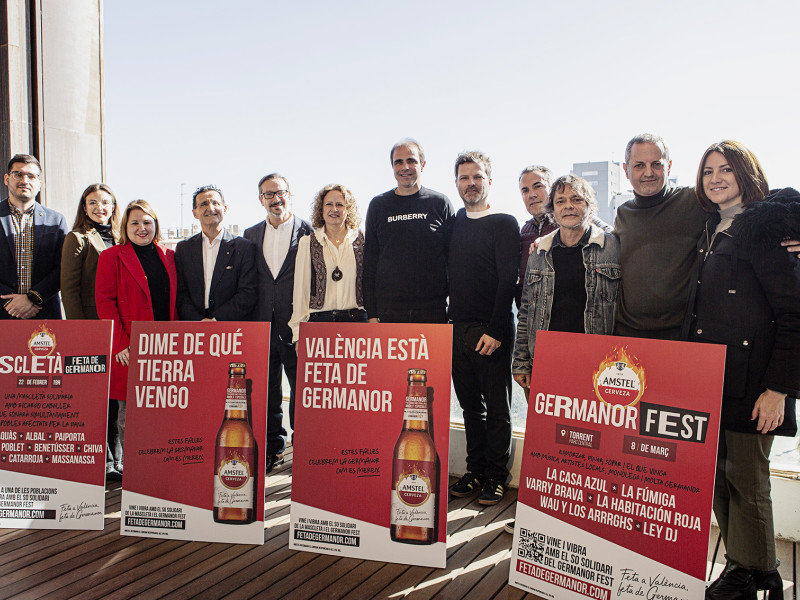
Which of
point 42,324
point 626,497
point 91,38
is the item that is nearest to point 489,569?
point 626,497

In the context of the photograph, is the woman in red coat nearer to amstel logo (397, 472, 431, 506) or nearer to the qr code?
amstel logo (397, 472, 431, 506)

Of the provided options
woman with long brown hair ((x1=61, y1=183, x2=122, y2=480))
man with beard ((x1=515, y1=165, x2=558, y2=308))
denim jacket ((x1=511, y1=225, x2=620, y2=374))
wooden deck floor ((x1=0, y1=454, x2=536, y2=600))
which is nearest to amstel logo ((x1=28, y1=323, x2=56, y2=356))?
woman with long brown hair ((x1=61, y1=183, x2=122, y2=480))

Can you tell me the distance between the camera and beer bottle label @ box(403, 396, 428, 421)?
81.7 inches

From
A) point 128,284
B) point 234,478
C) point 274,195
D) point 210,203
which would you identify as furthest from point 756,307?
point 128,284

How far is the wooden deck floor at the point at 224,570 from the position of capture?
1.94 metres

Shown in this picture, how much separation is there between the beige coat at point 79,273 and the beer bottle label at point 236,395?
1330mm

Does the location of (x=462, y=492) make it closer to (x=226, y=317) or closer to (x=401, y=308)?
(x=401, y=308)

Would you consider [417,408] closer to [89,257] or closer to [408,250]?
[408,250]

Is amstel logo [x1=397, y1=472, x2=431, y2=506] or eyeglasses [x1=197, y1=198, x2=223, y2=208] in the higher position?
eyeglasses [x1=197, y1=198, x2=223, y2=208]

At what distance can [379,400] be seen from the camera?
2.13 m

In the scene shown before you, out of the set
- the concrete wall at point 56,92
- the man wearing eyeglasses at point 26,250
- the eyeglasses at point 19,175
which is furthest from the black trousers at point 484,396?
the concrete wall at point 56,92

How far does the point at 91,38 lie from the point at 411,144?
3.10 metres

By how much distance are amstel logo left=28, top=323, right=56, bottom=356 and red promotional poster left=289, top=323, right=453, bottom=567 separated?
3.90 ft

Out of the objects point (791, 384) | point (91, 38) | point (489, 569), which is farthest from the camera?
point (91, 38)
